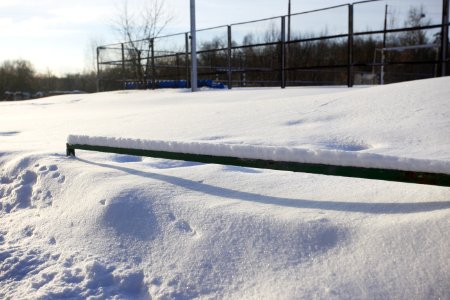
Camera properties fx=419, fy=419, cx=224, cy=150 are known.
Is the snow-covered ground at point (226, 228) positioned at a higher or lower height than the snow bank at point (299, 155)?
lower

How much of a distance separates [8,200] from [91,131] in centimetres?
258

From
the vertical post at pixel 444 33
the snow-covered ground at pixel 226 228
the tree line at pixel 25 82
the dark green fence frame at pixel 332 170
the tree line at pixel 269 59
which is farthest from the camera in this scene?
the tree line at pixel 25 82

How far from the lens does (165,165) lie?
3447mm

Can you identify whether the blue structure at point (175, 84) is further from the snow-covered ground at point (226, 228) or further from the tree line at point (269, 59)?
the snow-covered ground at point (226, 228)

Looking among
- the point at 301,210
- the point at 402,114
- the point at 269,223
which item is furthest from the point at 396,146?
the point at 269,223

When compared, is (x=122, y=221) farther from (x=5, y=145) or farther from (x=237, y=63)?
(x=237, y=63)

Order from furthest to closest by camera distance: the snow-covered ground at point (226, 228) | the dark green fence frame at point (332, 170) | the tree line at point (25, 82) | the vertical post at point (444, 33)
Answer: the tree line at point (25, 82)
the vertical post at point (444, 33)
the dark green fence frame at point (332, 170)
the snow-covered ground at point (226, 228)

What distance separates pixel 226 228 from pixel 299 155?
1.75ft

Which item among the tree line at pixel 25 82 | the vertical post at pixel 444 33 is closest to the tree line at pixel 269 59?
the vertical post at pixel 444 33

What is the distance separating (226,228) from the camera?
2.09 meters

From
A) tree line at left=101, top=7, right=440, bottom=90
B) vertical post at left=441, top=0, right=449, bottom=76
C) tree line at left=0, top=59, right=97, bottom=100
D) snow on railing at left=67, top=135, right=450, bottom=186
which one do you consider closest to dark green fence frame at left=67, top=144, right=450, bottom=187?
snow on railing at left=67, top=135, right=450, bottom=186

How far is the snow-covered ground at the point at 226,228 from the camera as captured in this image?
1693 millimetres

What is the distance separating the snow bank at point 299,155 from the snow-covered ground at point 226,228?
2cm

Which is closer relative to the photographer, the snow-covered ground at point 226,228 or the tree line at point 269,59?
the snow-covered ground at point 226,228
